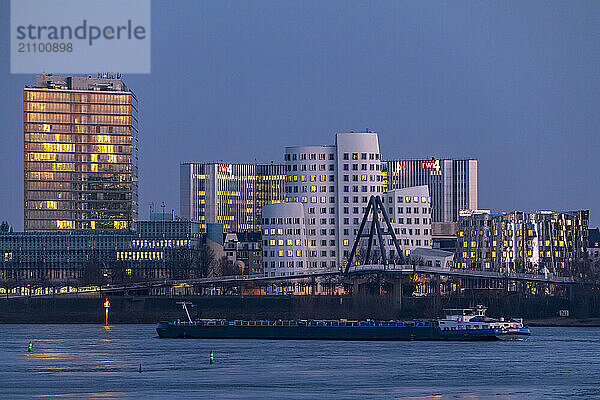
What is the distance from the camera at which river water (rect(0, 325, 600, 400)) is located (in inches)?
4065

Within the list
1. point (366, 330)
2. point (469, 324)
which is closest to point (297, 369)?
point (469, 324)

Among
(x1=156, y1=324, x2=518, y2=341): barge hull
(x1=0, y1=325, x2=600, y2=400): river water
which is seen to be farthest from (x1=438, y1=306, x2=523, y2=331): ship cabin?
(x1=0, y1=325, x2=600, y2=400): river water

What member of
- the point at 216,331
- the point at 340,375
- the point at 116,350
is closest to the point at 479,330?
the point at 216,331

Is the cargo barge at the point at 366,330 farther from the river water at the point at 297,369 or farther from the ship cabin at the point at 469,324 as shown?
the river water at the point at 297,369

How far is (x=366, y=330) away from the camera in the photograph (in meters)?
187

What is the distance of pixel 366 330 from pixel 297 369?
61376 mm

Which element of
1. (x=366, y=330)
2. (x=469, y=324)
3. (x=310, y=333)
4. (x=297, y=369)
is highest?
A: (x=469, y=324)

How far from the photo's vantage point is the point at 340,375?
119m

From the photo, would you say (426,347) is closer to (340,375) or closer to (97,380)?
(340,375)

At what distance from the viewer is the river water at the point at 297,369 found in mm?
103250

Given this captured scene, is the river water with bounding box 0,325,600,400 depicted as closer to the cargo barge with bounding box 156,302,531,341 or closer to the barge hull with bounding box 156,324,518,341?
the cargo barge with bounding box 156,302,531,341

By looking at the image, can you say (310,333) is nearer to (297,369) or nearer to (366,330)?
(366,330)

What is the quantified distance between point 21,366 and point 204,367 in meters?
17.3

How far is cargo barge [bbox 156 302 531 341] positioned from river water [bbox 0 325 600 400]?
203 inches
